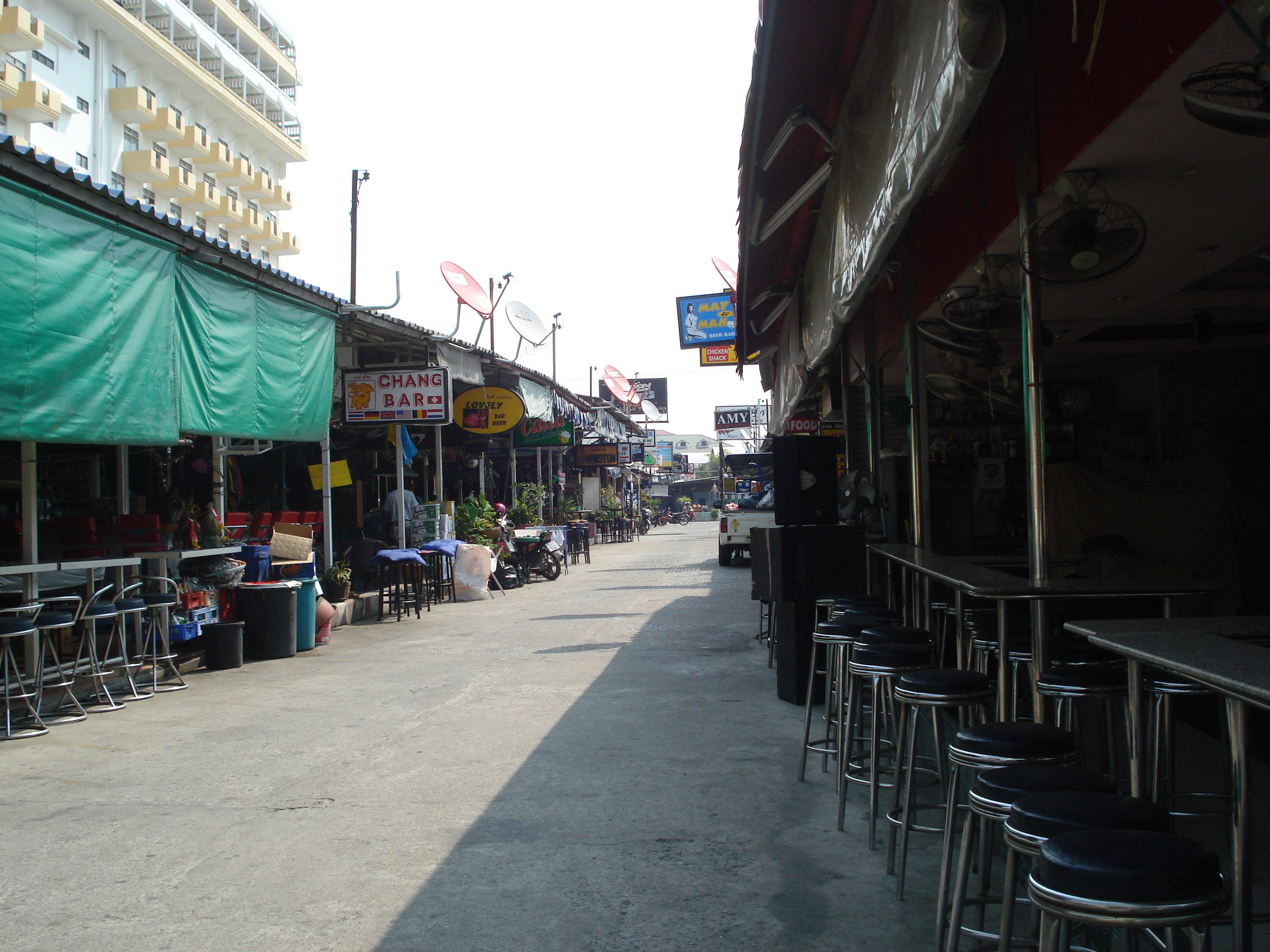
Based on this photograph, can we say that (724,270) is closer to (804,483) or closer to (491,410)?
(491,410)

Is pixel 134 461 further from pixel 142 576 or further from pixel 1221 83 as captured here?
pixel 1221 83

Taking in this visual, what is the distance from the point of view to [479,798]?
4.84 m

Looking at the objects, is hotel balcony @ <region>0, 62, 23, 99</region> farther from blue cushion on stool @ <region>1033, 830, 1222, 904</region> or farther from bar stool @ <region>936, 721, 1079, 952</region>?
blue cushion on stool @ <region>1033, 830, 1222, 904</region>

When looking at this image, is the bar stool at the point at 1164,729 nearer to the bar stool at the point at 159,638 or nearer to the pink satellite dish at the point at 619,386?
the bar stool at the point at 159,638

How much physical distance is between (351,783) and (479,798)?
2.86 ft

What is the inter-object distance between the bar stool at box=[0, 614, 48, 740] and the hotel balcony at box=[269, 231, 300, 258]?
50.3 meters

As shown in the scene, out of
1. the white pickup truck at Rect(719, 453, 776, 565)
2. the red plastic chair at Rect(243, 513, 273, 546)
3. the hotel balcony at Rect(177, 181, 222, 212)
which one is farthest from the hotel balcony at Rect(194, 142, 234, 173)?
the red plastic chair at Rect(243, 513, 273, 546)

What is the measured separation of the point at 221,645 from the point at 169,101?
44020mm

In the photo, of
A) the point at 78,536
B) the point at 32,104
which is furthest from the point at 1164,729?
the point at 32,104

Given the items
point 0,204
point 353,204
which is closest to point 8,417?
point 0,204

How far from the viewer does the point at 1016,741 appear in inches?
100.0

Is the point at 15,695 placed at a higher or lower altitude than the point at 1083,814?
lower

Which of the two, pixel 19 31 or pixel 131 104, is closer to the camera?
pixel 19 31

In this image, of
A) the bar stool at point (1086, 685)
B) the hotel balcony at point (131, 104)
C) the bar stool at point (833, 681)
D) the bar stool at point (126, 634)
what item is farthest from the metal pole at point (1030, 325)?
the hotel balcony at point (131, 104)
